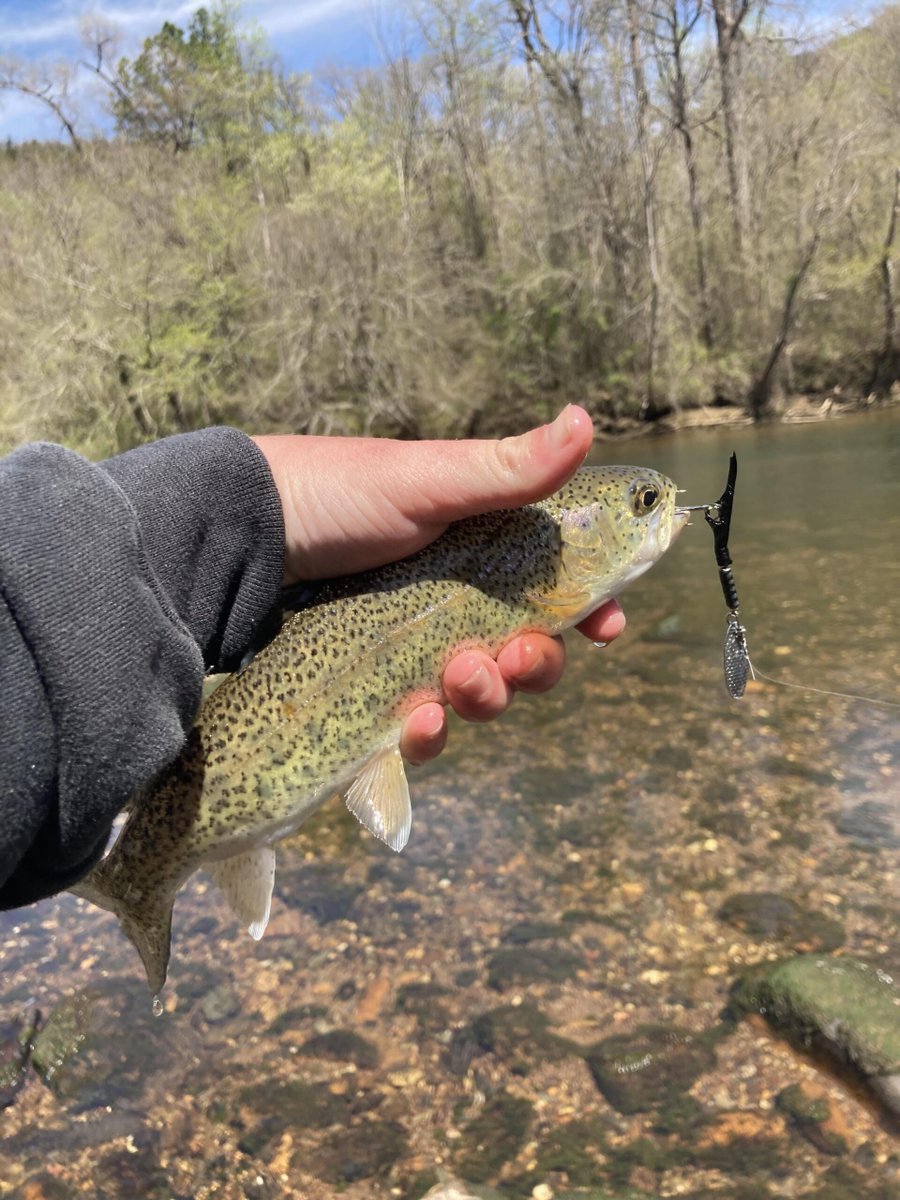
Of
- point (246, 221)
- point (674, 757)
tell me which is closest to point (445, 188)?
point (246, 221)

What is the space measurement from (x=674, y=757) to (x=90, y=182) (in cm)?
3869

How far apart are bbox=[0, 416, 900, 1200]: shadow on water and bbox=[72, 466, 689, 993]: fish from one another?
2.33 m

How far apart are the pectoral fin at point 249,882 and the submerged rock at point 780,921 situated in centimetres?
385

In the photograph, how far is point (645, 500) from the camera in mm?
3359

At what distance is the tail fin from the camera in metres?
2.92

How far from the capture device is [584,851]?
6871 mm

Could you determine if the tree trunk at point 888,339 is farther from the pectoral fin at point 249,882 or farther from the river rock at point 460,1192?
the pectoral fin at point 249,882

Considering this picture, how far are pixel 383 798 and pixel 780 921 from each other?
149 inches

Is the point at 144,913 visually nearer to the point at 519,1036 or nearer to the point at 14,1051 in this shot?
the point at 519,1036

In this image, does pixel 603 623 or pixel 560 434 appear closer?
pixel 560 434

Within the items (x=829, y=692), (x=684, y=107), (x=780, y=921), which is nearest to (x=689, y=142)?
(x=684, y=107)

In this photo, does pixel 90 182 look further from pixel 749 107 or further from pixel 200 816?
pixel 200 816

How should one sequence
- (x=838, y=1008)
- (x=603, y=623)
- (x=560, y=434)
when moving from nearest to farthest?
(x=560, y=434) < (x=603, y=623) < (x=838, y=1008)

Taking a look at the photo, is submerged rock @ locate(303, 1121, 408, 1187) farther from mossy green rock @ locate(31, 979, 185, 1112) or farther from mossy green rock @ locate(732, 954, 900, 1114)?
mossy green rock @ locate(732, 954, 900, 1114)
